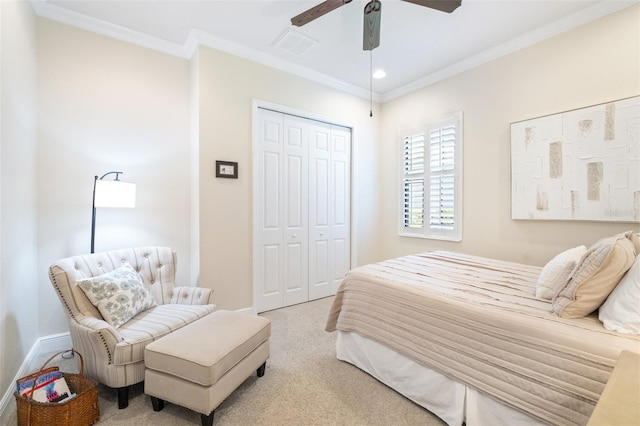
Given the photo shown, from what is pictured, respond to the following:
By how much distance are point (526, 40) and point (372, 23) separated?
1.81 m

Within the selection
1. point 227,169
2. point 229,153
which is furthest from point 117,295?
point 229,153

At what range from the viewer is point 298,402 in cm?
183

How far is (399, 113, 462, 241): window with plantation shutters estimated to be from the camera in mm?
3455

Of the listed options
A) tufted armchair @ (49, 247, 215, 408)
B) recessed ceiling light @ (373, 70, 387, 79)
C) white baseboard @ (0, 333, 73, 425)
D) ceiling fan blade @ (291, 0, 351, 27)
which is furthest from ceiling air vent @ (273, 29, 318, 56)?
white baseboard @ (0, 333, 73, 425)

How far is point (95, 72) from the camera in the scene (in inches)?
104

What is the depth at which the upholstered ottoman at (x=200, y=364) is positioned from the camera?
5.08 feet

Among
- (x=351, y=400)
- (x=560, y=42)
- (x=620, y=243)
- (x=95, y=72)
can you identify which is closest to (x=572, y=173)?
(x=560, y=42)

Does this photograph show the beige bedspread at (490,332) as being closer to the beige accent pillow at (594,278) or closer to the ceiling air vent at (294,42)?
the beige accent pillow at (594,278)

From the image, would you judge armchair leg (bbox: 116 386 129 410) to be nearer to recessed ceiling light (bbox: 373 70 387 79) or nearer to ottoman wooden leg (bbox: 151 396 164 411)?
ottoman wooden leg (bbox: 151 396 164 411)

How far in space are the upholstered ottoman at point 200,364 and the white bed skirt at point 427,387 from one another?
2.54ft

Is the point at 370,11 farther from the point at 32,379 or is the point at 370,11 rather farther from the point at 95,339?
the point at 32,379

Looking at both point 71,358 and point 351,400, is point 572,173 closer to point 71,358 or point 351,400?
point 351,400

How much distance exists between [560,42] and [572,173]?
1216 mm

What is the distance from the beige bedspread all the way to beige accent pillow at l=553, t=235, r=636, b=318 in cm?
6
